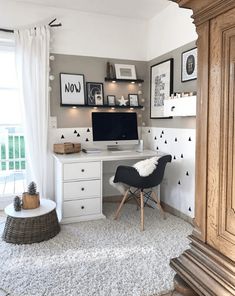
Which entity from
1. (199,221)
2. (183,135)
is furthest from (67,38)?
(199,221)

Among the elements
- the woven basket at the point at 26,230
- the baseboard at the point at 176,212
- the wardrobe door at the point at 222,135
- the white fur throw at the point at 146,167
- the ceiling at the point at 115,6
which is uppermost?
the ceiling at the point at 115,6

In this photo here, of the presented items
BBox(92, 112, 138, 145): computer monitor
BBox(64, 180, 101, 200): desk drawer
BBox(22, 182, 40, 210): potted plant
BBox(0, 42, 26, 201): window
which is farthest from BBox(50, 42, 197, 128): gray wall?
BBox(22, 182, 40, 210): potted plant

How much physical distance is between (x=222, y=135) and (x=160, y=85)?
2766 mm

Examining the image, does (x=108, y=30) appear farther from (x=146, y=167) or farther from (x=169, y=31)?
(x=146, y=167)

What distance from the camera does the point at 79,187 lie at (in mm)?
3064

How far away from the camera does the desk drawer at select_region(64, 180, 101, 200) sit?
3029mm

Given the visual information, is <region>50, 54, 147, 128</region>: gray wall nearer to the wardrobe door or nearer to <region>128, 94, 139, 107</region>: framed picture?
<region>128, 94, 139, 107</region>: framed picture

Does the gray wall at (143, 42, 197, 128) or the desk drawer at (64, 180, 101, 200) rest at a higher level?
the gray wall at (143, 42, 197, 128)

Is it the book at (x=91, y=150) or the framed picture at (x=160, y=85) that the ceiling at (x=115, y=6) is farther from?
the book at (x=91, y=150)

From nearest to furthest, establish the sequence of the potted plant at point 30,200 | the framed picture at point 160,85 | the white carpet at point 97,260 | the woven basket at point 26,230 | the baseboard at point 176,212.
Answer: the white carpet at point 97,260 < the woven basket at point 26,230 < the potted plant at point 30,200 < the baseboard at point 176,212 < the framed picture at point 160,85

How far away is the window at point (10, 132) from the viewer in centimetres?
345

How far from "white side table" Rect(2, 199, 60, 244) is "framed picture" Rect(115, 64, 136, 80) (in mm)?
2054

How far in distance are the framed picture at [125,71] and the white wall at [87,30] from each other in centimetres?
14

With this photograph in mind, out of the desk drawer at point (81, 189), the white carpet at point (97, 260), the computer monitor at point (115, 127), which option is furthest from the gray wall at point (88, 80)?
the white carpet at point (97, 260)
